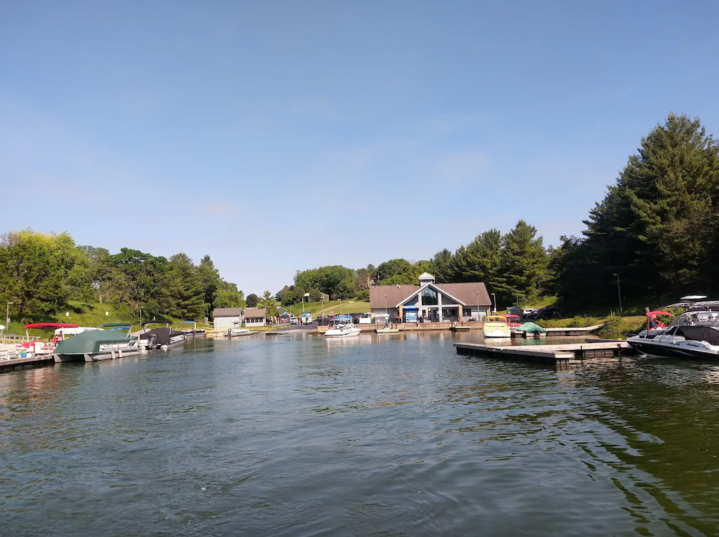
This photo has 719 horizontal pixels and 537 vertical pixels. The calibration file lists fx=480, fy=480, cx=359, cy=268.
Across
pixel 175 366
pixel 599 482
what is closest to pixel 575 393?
pixel 599 482

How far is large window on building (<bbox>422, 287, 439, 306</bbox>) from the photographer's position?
92688 millimetres

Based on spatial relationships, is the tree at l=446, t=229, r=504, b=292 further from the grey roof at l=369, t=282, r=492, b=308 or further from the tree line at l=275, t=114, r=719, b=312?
the tree line at l=275, t=114, r=719, b=312

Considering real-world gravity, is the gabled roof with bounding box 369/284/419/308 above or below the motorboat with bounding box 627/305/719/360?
above

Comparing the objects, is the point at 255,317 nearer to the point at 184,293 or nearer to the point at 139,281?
the point at 184,293

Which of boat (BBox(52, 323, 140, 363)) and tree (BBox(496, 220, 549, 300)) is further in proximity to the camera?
tree (BBox(496, 220, 549, 300))

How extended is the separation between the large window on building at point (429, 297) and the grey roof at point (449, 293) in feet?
4.55

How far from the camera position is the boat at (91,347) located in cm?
4706

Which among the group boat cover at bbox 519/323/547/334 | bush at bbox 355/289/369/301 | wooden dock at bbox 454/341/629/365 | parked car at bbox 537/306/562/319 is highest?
bush at bbox 355/289/369/301

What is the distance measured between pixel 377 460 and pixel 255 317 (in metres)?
121

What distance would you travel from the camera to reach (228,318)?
120 meters

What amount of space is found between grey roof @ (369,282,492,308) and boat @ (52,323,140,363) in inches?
2056

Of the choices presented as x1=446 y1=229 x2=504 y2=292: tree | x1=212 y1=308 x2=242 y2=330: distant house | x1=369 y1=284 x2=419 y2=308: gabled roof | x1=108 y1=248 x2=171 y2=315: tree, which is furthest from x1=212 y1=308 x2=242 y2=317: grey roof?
x1=446 y1=229 x2=504 y2=292: tree

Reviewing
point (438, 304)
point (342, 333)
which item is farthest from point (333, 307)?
point (342, 333)

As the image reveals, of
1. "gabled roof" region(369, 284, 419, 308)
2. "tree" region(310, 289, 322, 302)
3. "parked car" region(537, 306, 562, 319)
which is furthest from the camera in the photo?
"tree" region(310, 289, 322, 302)
